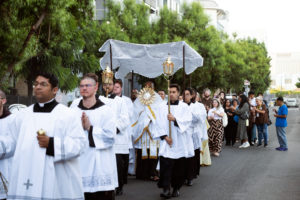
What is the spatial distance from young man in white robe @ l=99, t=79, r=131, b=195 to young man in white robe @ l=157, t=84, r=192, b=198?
643 mm

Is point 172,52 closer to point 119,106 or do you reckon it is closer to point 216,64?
point 119,106

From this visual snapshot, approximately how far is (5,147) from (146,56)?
24.8 ft

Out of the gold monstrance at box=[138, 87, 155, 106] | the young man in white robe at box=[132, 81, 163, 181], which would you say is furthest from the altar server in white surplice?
the young man in white robe at box=[132, 81, 163, 181]

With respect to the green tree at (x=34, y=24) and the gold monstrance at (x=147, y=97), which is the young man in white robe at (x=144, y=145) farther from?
the green tree at (x=34, y=24)

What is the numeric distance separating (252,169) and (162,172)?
4.15 meters

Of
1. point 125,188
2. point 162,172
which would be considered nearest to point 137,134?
point 125,188

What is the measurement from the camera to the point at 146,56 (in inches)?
464

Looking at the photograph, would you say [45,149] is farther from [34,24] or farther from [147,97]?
[34,24]

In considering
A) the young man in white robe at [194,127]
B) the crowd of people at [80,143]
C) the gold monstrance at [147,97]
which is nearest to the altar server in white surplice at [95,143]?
the crowd of people at [80,143]

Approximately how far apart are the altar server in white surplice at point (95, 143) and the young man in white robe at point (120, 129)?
1.94 m

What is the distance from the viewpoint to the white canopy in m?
11.4

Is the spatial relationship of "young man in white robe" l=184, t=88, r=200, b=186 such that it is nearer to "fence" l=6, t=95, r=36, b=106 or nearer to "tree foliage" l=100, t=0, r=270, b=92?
"fence" l=6, t=95, r=36, b=106

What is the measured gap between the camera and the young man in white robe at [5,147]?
4.45m

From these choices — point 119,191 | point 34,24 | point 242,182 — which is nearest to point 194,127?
point 242,182
